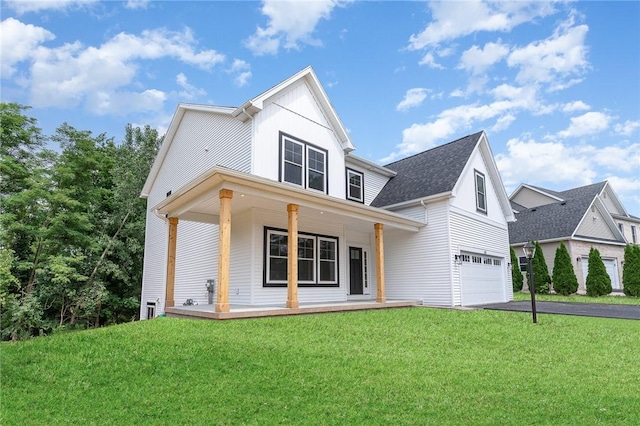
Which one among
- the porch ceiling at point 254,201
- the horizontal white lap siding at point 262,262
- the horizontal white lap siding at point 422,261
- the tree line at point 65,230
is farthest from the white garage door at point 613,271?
the tree line at point 65,230

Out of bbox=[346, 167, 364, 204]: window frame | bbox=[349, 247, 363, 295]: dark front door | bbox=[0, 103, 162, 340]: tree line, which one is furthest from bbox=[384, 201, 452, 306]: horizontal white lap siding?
bbox=[0, 103, 162, 340]: tree line

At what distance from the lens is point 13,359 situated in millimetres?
5660

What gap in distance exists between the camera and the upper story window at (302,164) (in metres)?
11.7

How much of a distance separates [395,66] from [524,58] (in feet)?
15.3

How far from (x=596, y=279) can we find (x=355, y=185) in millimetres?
13984

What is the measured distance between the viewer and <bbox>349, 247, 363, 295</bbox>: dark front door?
1385cm

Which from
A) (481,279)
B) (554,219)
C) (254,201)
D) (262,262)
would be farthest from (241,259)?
(554,219)

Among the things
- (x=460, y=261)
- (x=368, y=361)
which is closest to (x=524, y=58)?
(x=460, y=261)

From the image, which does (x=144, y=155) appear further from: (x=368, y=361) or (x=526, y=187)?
(x=526, y=187)

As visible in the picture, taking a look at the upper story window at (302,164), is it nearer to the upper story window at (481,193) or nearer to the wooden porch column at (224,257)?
the wooden porch column at (224,257)

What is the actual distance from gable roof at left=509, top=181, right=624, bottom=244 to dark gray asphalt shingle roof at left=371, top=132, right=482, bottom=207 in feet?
32.5

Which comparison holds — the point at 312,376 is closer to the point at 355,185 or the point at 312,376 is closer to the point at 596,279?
the point at 355,185

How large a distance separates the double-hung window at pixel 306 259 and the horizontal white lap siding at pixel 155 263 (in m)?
6.49

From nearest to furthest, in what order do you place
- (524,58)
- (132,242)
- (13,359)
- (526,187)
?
(13,359), (524,58), (132,242), (526,187)
